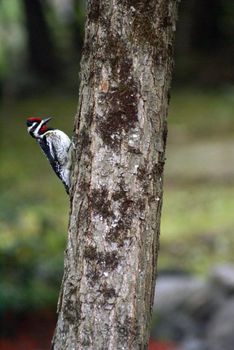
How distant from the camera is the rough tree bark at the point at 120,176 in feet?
11.0

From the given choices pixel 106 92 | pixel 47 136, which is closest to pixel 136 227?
pixel 106 92

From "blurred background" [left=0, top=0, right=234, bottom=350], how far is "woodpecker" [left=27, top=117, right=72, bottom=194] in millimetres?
2353

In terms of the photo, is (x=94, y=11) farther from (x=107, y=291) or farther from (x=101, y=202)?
(x=107, y=291)

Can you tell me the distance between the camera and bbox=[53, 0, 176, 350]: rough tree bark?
132 inches

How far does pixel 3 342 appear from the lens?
7707 mm

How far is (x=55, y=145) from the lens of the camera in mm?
4840

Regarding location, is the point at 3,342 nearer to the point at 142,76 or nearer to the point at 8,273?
the point at 8,273

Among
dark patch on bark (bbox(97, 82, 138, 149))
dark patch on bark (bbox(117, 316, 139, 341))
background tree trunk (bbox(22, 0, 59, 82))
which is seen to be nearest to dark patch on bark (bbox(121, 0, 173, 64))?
dark patch on bark (bbox(97, 82, 138, 149))

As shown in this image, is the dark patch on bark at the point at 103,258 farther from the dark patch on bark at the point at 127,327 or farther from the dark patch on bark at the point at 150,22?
the dark patch on bark at the point at 150,22

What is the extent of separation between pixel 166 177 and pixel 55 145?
306 inches

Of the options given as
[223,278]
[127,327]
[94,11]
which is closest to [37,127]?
[94,11]

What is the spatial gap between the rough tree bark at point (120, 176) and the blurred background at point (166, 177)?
149 inches

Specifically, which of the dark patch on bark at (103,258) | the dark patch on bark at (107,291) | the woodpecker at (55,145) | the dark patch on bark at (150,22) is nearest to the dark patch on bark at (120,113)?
the dark patch on bark at (150,22)

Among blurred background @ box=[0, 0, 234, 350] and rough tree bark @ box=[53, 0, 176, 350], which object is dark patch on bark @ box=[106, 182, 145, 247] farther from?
blurred background @ box=[0, 0, 234, 350]
